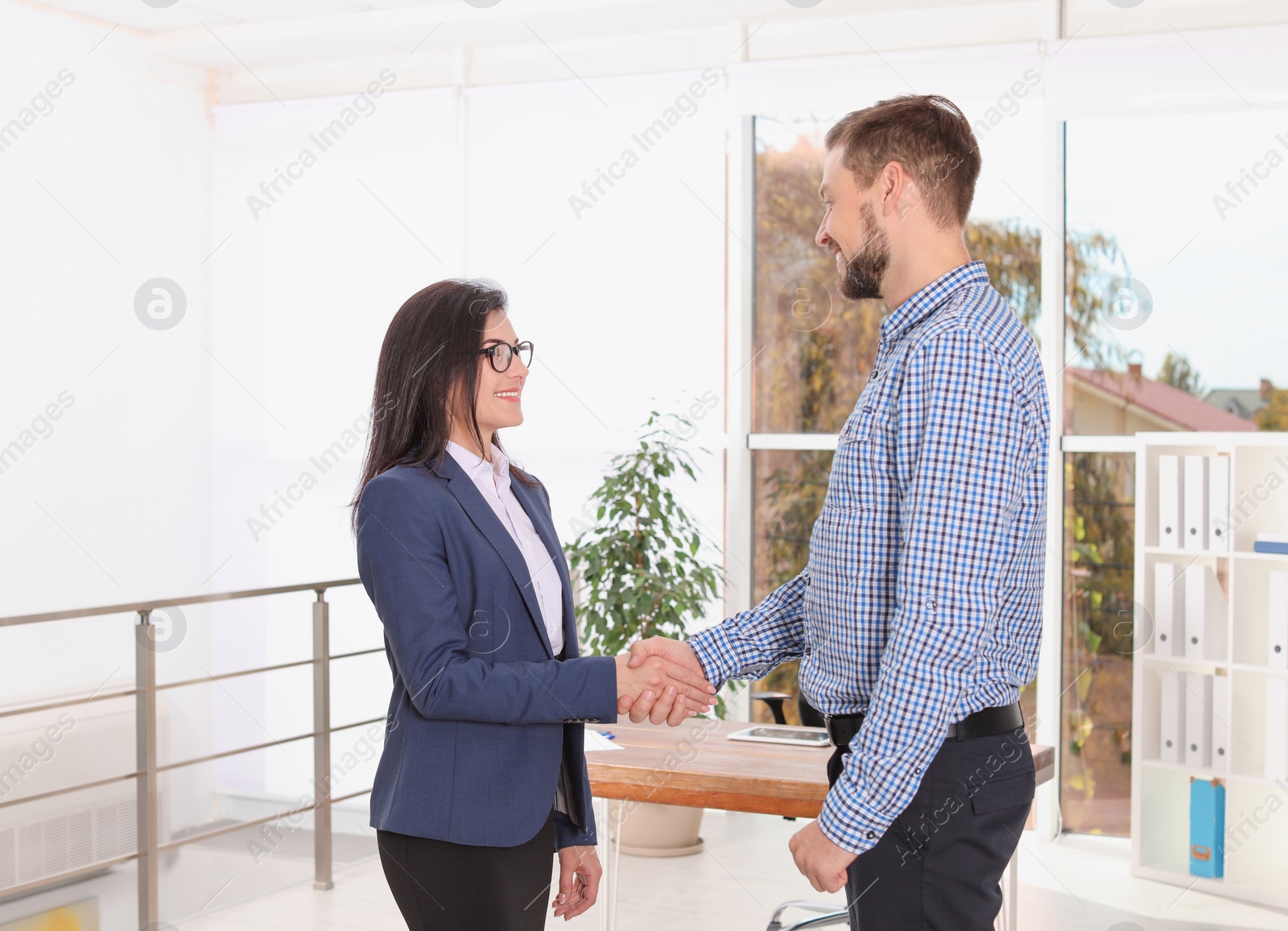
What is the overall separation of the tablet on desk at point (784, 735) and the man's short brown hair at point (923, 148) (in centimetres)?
167

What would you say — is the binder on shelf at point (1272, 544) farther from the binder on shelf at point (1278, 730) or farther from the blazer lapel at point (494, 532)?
the blazer lapel at point (494, 532)

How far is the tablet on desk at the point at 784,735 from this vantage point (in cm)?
295

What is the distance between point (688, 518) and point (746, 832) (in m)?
1.25

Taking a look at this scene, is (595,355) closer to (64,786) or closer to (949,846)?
(64,786)

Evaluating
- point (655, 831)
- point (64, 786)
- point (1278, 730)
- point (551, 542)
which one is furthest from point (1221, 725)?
point (64, 786)

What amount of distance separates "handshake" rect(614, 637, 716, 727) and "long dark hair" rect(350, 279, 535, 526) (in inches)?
16.4

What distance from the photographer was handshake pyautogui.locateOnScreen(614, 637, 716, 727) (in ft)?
5.84

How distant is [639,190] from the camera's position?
17.3ft

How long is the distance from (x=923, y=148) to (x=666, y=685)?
0.84 m

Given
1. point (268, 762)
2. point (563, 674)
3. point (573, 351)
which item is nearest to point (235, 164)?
→ point (573, 351)

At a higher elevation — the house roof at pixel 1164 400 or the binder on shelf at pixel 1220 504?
the house roof at pixel 1164 400

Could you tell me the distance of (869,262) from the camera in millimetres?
1595

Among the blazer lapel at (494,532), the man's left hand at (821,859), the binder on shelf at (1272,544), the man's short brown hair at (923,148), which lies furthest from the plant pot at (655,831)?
the man's short brown hair at (923,148)

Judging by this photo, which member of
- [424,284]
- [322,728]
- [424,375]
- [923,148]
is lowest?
[322,728]
